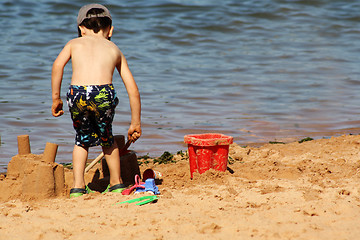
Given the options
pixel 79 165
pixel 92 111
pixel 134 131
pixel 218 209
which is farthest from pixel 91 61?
pixel 218 209

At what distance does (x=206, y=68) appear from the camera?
10.8 metres

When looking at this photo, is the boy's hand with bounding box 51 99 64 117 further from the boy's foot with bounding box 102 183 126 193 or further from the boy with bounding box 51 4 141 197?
the boy's foot with bounding box 102 183 126 193

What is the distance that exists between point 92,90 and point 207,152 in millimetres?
1105

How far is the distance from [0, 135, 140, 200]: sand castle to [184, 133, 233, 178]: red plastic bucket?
21.6 inches

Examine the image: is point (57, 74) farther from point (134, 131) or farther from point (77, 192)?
point (77, 192)

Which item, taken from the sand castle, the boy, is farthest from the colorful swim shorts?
the sand castle

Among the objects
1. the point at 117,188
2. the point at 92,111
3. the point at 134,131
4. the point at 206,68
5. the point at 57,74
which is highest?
the point at 57,74

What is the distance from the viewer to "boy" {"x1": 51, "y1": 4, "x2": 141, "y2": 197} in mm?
3811

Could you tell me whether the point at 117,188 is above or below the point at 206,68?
above

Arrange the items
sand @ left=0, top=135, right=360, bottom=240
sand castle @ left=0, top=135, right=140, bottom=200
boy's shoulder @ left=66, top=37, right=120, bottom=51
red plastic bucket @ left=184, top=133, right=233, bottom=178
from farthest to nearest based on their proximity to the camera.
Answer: red plastic bucket @ left=184, top=133, right=233, bottom=178 → boy's shoulder @ left=66, top=37, right=120, bottom=51 → sand castle @ left=0, top=135, right=140, bottom=200 → sand @ left=0, top=135, right=360, bottom=240

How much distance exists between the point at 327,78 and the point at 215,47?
3728mm

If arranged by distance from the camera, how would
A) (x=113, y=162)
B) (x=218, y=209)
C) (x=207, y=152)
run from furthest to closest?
1. (x=207, y=152)
2. (x=113, y=162)
3. (x=218, y=209)

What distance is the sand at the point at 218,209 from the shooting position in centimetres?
301

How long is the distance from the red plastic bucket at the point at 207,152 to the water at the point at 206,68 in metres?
1.67
